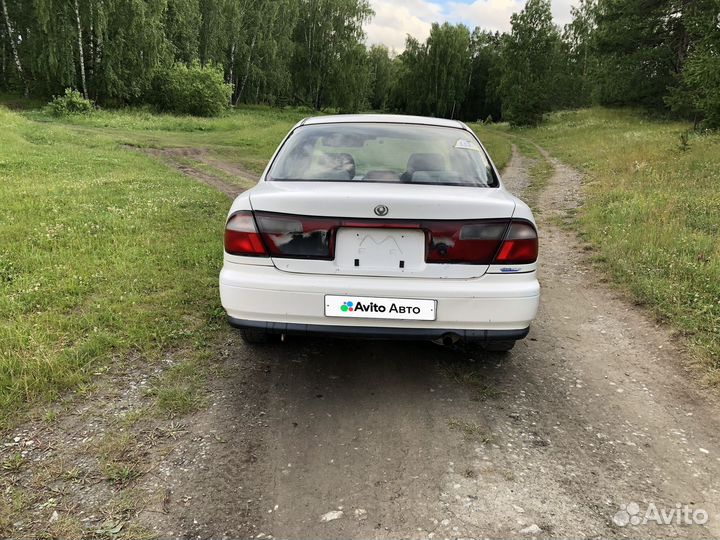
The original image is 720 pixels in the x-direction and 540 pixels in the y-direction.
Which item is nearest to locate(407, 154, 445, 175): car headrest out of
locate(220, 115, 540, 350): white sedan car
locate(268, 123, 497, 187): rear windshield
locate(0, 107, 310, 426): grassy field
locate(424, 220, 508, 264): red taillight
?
locate(268, 123, 497, 187): rear windshield

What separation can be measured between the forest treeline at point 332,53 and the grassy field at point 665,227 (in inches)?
96.9

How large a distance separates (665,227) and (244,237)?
6152mm

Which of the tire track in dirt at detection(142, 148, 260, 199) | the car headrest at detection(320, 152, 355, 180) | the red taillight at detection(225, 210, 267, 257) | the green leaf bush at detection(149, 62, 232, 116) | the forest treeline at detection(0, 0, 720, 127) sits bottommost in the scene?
the tire track in dirt at detection(142, 148, 260, 199)

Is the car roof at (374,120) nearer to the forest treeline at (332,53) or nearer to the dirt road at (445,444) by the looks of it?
the dirt road at (445,444)

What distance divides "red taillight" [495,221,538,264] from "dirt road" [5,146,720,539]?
0.90 metres

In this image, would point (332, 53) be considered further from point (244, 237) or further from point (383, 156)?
point (244, 237)

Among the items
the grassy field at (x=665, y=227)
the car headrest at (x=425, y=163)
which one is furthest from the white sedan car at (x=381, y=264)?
the grassy field at (x=665, y=227)

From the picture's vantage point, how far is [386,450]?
2568 millimetres

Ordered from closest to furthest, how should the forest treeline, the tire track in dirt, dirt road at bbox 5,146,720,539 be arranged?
dirt road at bbox 5,146,720,539, the tire track in dirt, the forest treeline

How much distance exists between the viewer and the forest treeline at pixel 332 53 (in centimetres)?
2917

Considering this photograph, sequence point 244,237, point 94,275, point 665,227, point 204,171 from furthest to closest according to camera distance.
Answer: point 204,171 < point 665,227 < point 94,275 < point 244,237

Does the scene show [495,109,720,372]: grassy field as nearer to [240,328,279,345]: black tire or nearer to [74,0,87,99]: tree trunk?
[240,328,279,345]: black tire

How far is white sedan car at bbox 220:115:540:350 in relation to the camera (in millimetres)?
2736

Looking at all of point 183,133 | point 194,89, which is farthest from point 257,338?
point 194,89
